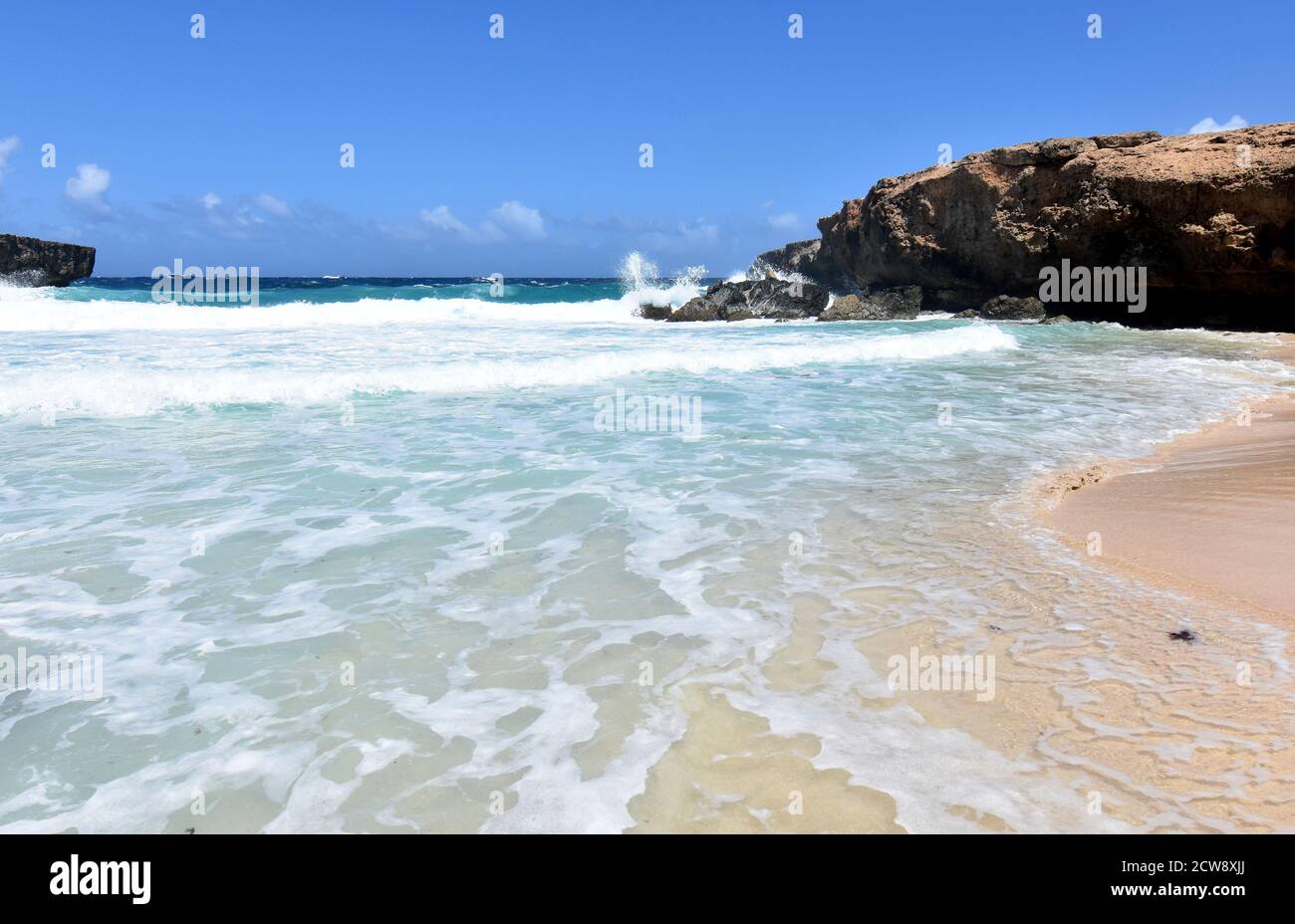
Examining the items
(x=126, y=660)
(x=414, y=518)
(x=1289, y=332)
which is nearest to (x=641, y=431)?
(x=414, y=518)

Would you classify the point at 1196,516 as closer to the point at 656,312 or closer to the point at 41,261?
the point at 656,312

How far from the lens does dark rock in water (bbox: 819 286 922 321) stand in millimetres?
28014

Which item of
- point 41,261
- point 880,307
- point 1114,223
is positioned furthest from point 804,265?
point 41,261

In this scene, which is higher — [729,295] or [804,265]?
[804,265]

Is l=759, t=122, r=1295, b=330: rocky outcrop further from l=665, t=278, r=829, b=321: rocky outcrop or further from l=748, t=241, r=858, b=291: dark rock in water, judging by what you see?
l=748, t=241, r=858, b=291: dark rock in water

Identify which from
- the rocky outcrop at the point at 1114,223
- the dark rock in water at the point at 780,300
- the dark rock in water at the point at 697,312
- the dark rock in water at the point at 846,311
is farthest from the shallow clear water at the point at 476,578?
the dark rock in water at the point at 780,300

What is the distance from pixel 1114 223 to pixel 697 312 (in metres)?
13.1

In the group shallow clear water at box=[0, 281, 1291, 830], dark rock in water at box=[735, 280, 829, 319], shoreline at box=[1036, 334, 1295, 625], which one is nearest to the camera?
shallow clear water at box=[0, 281, 1291, 830]

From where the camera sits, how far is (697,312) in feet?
94.8

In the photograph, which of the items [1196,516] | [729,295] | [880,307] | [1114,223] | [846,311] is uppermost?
[1114,223]

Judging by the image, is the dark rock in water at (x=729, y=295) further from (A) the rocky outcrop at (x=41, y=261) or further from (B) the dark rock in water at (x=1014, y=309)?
(A) the rocky outcrop at (x=41, y=261)

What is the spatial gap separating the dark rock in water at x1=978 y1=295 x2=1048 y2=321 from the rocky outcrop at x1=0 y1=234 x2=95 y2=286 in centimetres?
4321

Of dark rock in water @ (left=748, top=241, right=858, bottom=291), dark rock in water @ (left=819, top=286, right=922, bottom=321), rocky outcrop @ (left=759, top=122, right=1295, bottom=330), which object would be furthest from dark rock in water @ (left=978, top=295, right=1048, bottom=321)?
dark rock in water @ (left=748, top=241, right=858, bottom=291)

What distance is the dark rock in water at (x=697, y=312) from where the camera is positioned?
28891mm
